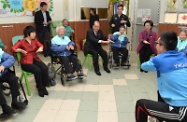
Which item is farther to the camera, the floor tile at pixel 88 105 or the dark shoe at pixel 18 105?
the floor tile at pixel 88 105

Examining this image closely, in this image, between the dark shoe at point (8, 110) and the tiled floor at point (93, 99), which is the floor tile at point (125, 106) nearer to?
the tiled floor at point (93, 99)

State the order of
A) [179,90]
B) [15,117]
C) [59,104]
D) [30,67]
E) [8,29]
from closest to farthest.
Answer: [179,90], [15,117], [59,104], [30,67], [8,29]

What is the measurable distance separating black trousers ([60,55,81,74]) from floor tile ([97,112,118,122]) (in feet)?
3.64

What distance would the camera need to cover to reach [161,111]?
5.07 feet

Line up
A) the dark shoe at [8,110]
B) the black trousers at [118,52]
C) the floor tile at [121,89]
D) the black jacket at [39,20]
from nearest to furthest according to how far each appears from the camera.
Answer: the dark shoe at [8,110] → the floor tile at [121,89] → the black trousers at [118,52] → the black jacket at [39,20]

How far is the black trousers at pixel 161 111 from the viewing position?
4.85 feet

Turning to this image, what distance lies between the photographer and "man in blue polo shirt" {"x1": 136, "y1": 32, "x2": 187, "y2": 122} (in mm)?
1496

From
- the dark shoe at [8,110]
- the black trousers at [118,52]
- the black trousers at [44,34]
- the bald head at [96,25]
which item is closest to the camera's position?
the dark shoe at [8,110]

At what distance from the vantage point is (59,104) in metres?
2.71

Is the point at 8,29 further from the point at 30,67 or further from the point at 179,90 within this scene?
the point at 179,90

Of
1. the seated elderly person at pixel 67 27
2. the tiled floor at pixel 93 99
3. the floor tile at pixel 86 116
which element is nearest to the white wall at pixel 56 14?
the seated elderly person at pixel 67 27

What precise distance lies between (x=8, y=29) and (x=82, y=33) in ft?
7.41

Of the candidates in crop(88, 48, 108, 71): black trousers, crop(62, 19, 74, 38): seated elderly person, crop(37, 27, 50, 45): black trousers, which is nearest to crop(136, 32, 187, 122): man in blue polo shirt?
crop(88, 48, 108, 71): black trousers

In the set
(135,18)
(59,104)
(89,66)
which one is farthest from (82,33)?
(59,104)
